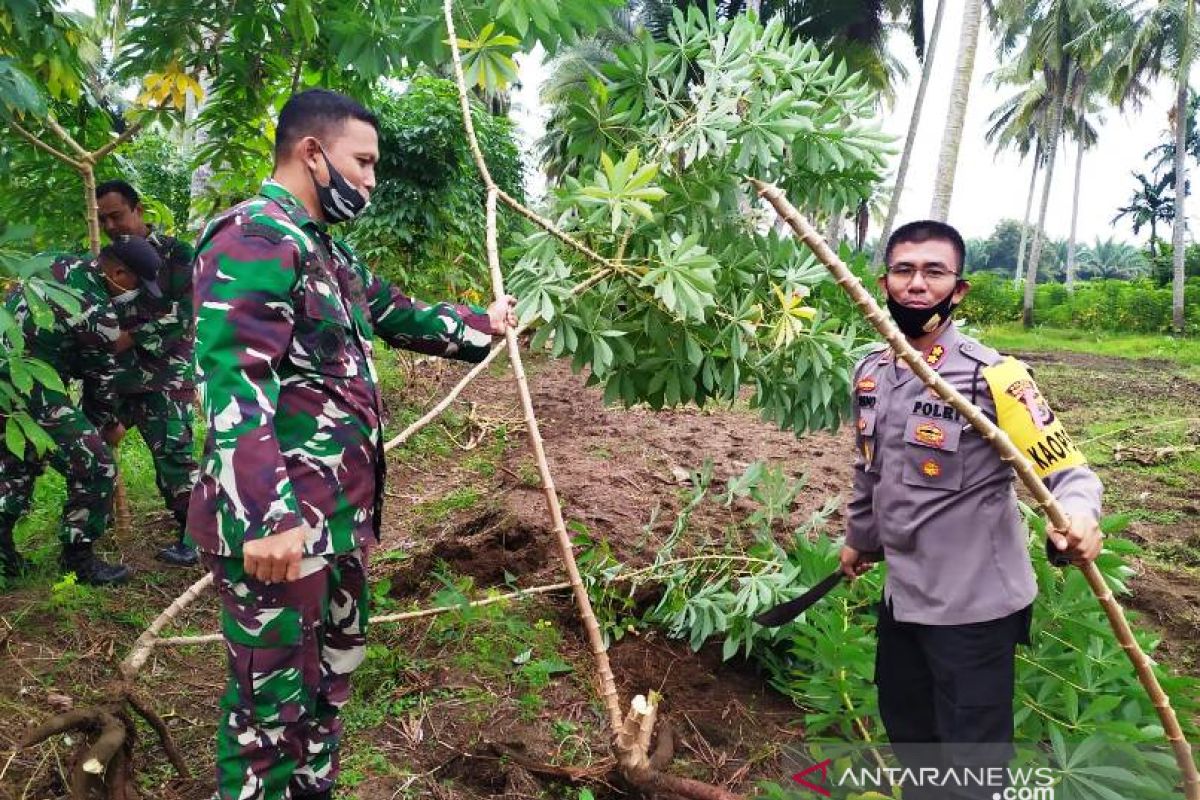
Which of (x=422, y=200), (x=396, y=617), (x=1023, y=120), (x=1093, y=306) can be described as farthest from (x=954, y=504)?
(x=1023, y=120)

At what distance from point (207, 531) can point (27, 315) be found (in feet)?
7.41

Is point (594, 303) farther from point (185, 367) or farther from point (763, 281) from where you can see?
point (185, 367)

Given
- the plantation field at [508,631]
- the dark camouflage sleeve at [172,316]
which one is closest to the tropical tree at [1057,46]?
the plantation field at [508,631]

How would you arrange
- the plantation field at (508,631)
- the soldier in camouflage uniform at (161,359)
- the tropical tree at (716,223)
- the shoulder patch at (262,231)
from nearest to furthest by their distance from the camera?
the shoulder patch at (262,231) → the plantation field at (508,631) → the tropical tree at (716,223) → the soldier in camouflage uniform at (161,359)

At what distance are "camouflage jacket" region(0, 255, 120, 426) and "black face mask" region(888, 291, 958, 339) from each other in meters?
3.11

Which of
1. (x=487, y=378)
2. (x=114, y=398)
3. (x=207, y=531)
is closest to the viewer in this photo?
(x=207, y=531)

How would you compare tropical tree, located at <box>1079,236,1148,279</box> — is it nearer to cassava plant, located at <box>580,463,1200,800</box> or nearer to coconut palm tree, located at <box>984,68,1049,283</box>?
coconut palm tree, located at <box>984,68,1049,283</box>

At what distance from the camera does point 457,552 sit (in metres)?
3.91

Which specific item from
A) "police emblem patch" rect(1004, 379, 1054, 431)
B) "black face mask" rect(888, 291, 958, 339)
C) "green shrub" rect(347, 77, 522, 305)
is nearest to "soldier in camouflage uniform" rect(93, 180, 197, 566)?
"black face mask" rect(888, 291, 958, 339)

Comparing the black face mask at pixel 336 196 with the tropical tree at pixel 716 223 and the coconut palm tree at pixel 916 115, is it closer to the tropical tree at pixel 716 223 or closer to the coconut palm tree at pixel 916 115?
the tropical tree at pixel 716 223

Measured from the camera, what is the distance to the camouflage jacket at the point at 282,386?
162 cm

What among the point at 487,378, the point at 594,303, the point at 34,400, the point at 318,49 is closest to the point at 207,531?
the point at 594,303

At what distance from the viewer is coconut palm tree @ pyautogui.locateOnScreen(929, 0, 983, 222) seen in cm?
670

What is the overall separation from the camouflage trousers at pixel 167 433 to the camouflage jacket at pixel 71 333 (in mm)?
265
